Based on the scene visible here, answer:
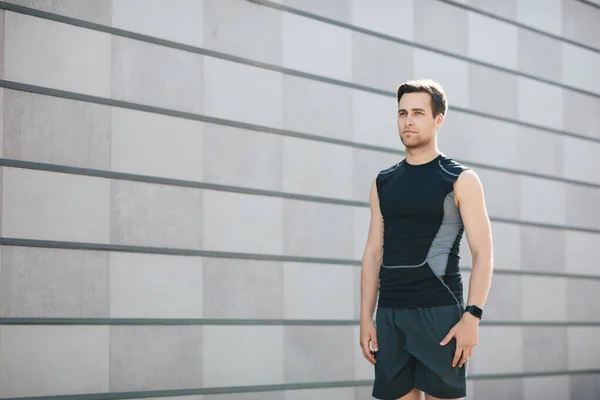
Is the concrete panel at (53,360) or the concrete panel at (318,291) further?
the concrete panel at (318,291)

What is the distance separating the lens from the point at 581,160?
31.0 feet

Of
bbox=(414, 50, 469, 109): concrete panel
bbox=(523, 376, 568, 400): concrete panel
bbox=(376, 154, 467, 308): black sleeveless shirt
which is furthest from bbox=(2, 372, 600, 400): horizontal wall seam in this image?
bbox=(414, 50, 469, 109): concrete panel

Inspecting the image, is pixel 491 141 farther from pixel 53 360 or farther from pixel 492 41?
→ pixel 53 360

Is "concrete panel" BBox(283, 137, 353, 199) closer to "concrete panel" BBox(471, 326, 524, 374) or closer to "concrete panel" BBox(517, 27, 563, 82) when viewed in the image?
"concrete panel" BBox(471, 326, 524, 374)

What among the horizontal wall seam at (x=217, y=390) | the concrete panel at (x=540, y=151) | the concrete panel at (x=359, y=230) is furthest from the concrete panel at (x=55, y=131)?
the concrete panel at (x=540, y=151)

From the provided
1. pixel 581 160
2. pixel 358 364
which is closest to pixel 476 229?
pixel 358 364

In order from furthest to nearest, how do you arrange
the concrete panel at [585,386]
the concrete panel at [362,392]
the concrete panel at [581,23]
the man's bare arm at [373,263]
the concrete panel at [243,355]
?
the concrete panel at [581,23] → the concrete panel at [585,386] → the concrete panel at [362,392] → the concrete panel at [243,355] → the man's bare arm at [373,263]

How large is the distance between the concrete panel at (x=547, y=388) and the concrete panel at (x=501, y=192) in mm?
1547

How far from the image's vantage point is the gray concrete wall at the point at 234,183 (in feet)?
17.5

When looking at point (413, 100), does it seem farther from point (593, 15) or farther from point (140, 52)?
point (593, 15)

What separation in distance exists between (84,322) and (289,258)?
5.58 feet

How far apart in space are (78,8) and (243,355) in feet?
8.11

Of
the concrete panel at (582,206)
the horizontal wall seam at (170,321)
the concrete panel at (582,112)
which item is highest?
the concrete panel at (582,112)

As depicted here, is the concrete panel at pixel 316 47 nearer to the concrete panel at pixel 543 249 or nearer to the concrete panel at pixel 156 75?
the concrete panel at pixel 156 75
